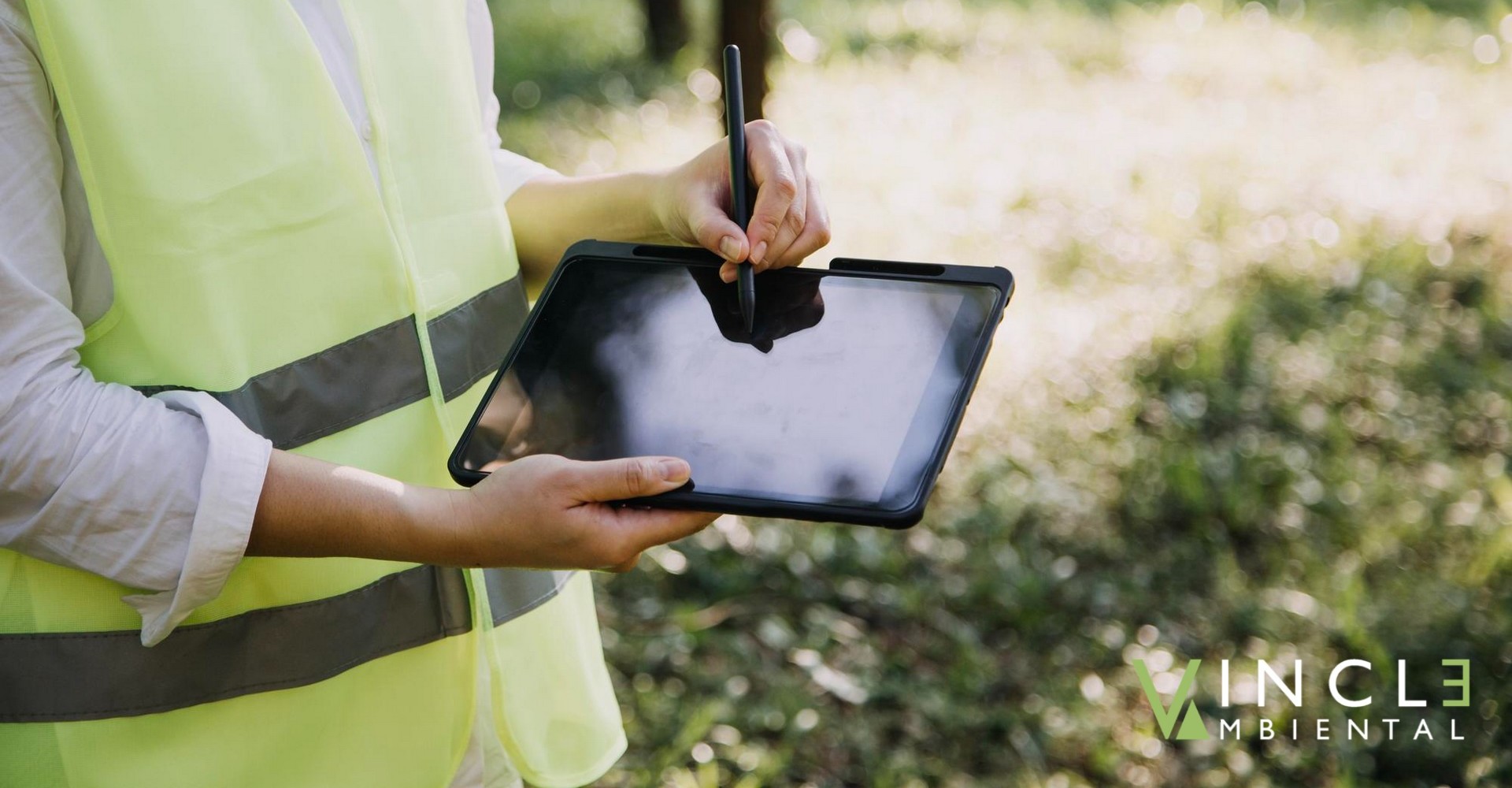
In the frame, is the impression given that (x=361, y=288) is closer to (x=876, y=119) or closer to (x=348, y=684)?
(x=348, y=684)

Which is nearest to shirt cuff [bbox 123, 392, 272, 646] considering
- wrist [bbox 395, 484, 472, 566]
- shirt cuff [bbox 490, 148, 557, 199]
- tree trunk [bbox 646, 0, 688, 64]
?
wrist [bbox 395, 484, 472, 566]

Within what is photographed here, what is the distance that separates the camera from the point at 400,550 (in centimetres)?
106

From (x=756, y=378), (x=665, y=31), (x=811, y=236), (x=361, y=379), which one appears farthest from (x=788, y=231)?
(x=665, y=31)

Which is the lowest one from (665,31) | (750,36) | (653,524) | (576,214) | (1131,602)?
(1131,602)

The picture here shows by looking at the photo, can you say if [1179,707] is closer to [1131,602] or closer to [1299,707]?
[1299,707]

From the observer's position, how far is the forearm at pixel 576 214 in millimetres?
1370

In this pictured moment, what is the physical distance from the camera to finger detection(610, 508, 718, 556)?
3.39ft

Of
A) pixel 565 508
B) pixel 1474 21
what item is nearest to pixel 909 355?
pixel 565 508

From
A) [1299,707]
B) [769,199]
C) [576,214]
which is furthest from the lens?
[1299,707]

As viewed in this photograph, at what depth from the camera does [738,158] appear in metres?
1.24

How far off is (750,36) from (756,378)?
269 cm

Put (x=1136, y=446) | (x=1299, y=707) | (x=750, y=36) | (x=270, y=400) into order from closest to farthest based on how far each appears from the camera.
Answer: (x=270, y=400)
(x=1299, y=707)
(x=1136, y=446)
(x=750, y=36)

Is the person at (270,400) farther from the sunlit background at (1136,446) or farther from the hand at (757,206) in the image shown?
the sunlit background at (1136,446)

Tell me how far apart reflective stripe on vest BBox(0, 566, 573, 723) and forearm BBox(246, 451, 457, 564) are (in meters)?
0.14
